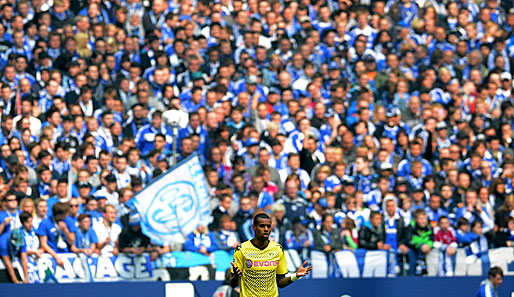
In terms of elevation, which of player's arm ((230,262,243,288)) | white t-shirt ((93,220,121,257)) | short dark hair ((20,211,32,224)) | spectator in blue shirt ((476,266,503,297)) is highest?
short dark hair ((20,211,32,224))

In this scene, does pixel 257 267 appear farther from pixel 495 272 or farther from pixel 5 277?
pixel 5 277

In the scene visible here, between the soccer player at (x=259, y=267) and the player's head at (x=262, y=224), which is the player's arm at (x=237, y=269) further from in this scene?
the player's head at (x=262, y=224)

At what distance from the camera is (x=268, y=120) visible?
59.6 feet

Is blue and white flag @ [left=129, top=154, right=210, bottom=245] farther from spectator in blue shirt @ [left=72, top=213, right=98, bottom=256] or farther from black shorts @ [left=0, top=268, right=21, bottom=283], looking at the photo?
black shorts @ [left=0, top=268, right=21, bottom=283]

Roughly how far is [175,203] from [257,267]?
5557mm

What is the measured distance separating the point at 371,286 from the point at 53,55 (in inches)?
295

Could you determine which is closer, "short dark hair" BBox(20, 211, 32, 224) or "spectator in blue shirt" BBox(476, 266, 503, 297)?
"spectator in blue shirt" BBox(476, 266, 503, 297)

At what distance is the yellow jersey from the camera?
999 centimetres

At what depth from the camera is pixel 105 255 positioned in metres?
14.8

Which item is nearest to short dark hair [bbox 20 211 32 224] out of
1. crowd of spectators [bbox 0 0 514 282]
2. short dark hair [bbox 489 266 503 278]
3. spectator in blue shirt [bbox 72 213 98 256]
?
crowd of spectators [bbox 0 0 514 282]

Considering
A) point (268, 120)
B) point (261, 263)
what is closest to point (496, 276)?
point (261, 263)

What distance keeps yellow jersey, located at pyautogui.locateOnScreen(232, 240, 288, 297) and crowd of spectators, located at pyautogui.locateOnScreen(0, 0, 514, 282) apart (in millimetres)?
4977

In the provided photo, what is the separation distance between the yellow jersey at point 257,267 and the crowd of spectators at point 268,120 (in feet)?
16.3

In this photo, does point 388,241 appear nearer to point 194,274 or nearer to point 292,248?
point 292,248
